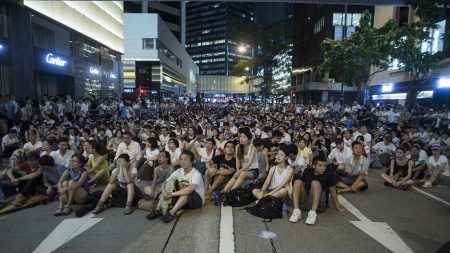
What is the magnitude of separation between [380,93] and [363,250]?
1257 inches

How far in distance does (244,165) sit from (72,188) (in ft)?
11.6

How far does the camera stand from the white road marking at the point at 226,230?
446 cm

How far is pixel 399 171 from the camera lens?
7832 mm

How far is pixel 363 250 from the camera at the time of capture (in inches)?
173

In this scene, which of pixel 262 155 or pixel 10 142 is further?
pixel 10 142

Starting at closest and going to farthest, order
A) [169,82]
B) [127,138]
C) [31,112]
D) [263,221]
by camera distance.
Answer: [263,221], [127,138], [31,112], [169,82]

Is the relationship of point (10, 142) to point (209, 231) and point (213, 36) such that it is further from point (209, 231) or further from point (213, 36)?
point (213, 36)

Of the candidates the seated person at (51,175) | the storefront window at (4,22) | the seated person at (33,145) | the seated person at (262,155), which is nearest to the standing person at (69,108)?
the storefront window at (4,22)

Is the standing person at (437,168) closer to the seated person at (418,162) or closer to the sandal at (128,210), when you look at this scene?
the seated person at (418,162)

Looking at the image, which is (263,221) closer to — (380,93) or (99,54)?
(99,54)

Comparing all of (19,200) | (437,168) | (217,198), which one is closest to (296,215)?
(217,198)

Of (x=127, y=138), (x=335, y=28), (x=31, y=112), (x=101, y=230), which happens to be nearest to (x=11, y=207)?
(x=101, y=230)

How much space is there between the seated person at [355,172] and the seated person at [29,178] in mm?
6508

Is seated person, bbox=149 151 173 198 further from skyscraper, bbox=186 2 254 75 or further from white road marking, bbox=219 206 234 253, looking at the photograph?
skyscraper, bbox=186 2 254 75
